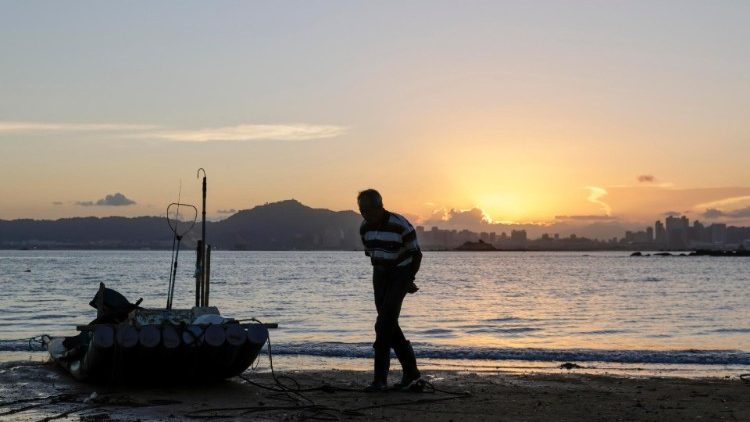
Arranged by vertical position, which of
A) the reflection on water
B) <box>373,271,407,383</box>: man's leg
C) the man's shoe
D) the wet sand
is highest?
<box>373,271,407,383</box>: man's leg

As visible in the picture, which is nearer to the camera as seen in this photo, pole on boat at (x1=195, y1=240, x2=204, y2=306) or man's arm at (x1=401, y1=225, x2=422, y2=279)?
man's arm at (x1=401, y1=225, x2=422, y2=279)

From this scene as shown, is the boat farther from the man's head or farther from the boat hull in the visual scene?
the man's head

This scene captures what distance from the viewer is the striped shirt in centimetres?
1065

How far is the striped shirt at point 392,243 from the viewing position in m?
10.6

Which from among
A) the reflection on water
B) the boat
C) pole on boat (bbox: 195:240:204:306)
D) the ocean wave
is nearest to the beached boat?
the boat

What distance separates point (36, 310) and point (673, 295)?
114 ft

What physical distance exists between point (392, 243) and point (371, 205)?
1.64 feet

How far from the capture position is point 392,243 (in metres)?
10.7

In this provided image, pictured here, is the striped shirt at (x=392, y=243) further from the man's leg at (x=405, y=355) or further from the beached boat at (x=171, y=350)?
the beached boat at (x=171, y=350)

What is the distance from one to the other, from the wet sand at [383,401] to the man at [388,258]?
0.76m

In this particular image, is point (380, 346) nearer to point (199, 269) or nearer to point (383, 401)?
point (383, 401)

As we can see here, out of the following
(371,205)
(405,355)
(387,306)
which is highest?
(371,205)

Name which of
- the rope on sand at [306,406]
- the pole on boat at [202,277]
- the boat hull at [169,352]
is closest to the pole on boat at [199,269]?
the pole on boat at [202,277]

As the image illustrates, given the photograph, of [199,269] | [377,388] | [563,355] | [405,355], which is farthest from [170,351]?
[563,355]
